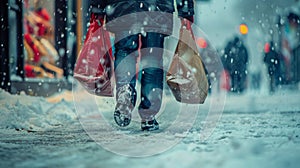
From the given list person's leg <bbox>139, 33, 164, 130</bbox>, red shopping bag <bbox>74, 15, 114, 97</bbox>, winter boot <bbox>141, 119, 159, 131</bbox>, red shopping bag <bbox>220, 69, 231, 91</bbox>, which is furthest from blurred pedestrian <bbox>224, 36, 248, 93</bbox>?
winter boot <bbox>141, 119, 159, 131</bbox>

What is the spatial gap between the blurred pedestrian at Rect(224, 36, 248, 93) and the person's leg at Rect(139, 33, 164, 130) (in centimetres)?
945

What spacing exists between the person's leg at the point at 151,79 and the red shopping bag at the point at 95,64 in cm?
42

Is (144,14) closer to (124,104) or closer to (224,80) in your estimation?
(124,104)

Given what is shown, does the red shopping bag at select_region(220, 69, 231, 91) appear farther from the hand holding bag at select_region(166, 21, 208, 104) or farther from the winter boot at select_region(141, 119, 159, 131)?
the winter boot at select_region(141, 119, 159, 131)

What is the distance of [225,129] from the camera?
12.3 feet

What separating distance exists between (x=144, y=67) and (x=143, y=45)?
20 centimetres

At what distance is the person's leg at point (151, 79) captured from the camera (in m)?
3.56

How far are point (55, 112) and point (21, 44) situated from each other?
2026 mm

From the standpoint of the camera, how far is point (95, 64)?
388 centimetres

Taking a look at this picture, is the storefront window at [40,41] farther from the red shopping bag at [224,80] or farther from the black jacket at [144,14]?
the red shopping bag at [224,80]

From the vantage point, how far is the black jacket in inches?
145

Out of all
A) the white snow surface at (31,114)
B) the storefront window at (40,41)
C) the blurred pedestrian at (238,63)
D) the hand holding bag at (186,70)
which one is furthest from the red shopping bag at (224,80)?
the hand holding bag at (186,70)

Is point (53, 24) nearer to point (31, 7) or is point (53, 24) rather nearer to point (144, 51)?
point (31, 7)

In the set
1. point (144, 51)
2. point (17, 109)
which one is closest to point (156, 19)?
point (144, 51)
